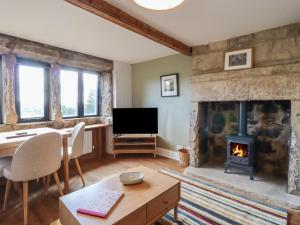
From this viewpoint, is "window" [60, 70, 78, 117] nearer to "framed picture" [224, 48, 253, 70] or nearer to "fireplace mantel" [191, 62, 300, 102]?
"fireplace mantel" [191, 62, 300, 102]

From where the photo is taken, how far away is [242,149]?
2740 mm

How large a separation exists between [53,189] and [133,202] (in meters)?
1.75

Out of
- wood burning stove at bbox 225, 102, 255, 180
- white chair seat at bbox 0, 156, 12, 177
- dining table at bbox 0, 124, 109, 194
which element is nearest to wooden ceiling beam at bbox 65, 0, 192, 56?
dining table at bbox 0, 124, 109, 194

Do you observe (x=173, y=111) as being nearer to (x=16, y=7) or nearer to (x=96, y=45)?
(x=96, y=45)

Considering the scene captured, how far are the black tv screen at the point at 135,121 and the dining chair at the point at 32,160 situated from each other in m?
1.81

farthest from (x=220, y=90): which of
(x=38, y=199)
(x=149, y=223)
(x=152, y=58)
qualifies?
(x=38, y=199)

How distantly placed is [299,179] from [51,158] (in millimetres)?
3015

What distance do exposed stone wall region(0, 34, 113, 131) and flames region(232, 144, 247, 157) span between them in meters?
2.69

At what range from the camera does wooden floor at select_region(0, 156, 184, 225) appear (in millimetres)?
1871

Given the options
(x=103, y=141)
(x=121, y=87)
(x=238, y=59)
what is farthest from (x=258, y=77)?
(x=103, y=141)

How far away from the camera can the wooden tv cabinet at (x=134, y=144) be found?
12.4 feet

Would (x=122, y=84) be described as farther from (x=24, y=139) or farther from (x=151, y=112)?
(x=24, y=139)

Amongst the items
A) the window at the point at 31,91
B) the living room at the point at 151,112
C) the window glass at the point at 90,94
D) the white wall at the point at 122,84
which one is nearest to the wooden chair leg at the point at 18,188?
the living room at the point at 151,112

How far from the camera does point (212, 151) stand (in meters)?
3.43
